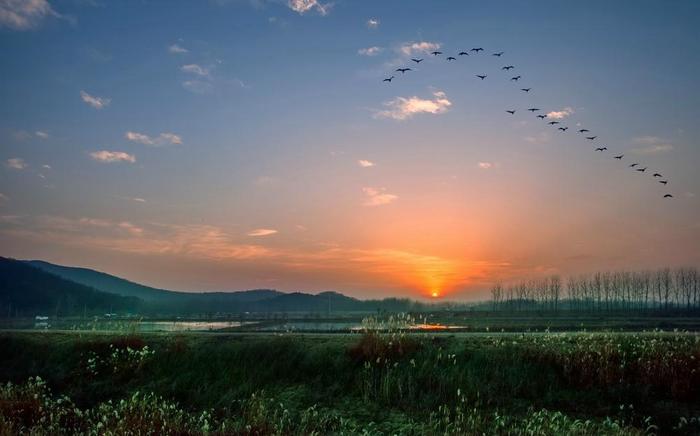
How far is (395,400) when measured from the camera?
67.2 feet

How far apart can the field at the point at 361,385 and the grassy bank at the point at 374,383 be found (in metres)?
0.06

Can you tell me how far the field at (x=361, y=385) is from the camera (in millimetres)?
17469

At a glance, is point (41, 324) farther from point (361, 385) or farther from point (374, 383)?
point (374, 383)

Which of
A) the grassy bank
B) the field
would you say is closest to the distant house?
the grassy bank

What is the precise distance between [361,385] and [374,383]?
53 cm

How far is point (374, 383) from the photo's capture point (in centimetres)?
2158

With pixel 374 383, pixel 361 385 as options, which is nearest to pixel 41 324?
pixel 361 385

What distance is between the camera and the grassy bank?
17781mm

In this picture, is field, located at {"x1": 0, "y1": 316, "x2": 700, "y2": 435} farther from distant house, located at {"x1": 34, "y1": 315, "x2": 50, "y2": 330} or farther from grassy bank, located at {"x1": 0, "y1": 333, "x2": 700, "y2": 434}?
distant house, located at {"x1": 34, "y1": 315, "x2": 50, "y2": 330}

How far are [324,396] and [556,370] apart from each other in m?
9.48

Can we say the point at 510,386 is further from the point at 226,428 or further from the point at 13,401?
the point at 13,401

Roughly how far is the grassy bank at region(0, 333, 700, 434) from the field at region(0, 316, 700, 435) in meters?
0.06

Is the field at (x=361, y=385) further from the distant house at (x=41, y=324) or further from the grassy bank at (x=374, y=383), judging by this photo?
the distant house at (x=41, y=324)

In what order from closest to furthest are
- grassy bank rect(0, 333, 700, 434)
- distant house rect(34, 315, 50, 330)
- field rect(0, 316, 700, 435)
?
field rect(0, 316, 700, 435), grassy bank rect(0, 333, 700, 434), distant house rect(34, 315, 50, 330)
